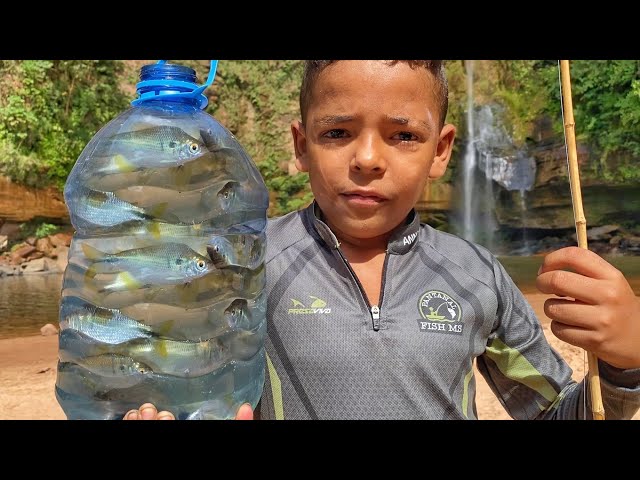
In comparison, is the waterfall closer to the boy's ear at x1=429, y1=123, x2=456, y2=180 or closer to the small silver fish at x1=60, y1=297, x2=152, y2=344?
the boy's ear at x1=429, y1=123, x2=456, y2=180

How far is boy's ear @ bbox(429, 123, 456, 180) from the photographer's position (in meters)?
2.22

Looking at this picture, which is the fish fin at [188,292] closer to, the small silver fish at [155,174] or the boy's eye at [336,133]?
the small silver fish at [155,174]

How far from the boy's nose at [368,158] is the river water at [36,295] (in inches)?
399

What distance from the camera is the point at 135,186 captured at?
1.98 metres

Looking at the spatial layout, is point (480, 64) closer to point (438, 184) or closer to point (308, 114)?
point (438, 184)

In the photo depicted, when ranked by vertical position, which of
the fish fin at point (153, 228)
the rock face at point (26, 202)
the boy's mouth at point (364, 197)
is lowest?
the rock face at point (26, 202)

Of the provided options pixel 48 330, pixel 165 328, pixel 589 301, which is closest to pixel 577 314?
pixel 589 301

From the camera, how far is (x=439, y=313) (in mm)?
2094

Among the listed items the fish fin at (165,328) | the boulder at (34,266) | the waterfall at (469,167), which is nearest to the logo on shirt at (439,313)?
the fish fin at (165,328)

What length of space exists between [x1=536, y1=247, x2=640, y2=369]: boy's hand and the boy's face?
20.5 inches

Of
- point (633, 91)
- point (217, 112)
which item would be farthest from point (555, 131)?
point (217, 112)

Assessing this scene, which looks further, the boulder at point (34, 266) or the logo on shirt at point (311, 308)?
the boulder at point (34, 266)

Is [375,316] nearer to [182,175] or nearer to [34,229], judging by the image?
[182,175]

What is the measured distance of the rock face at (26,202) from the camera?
15.6 m
